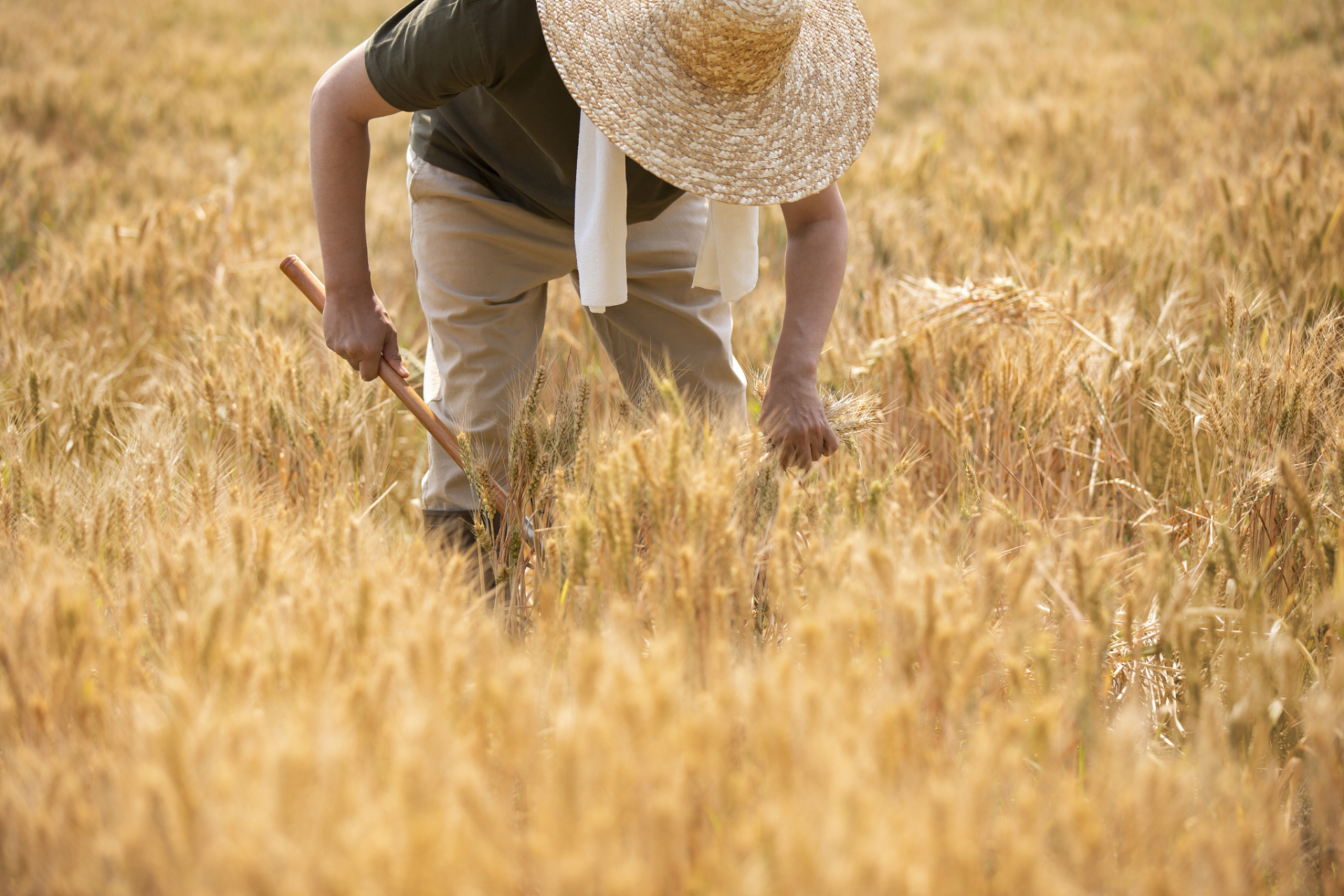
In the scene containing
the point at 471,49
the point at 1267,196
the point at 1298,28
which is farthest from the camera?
the point at 1298,28

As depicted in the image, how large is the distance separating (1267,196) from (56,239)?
13.5 feet

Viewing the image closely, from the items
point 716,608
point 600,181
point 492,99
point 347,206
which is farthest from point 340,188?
point 716,608

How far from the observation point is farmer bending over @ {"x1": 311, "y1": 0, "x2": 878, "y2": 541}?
1251 millimetres

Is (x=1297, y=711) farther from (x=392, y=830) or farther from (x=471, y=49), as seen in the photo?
(x=471, y=49)

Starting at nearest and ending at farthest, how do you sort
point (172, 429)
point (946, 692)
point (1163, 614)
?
point (946, 692) → point (1163, 614) → point (172, 429)

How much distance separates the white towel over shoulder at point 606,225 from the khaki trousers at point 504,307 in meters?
0.26

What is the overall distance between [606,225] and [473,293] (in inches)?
17.8

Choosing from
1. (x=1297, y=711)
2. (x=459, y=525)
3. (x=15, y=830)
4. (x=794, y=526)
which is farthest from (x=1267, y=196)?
(x=15, y=830)

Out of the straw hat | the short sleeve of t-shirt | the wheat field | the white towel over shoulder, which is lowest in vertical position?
the wheat field

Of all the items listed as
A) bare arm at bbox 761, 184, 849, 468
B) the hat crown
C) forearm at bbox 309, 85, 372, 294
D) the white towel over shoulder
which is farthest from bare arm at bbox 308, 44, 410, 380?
bare arm at bbox 761, 184, 849, 468

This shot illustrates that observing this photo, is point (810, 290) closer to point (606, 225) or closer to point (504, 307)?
point (606, 225)

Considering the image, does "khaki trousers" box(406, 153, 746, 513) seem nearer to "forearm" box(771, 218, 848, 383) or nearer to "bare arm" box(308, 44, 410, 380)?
Result: "bare arm" box(308, 44, 410, 380)

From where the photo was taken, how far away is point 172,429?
156 centimetres

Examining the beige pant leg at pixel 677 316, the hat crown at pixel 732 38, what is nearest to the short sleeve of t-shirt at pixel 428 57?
the hat crown at pixel 732 38
